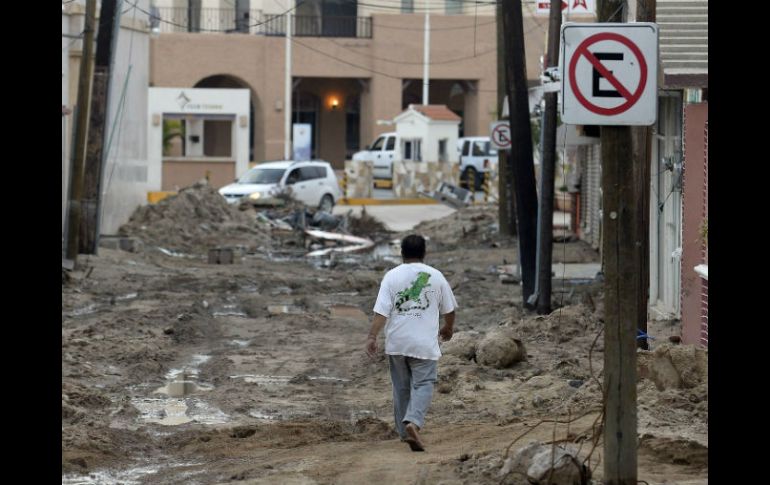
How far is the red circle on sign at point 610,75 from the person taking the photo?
300 inches

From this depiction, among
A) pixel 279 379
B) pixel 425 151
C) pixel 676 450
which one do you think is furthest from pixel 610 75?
pixel 425 151

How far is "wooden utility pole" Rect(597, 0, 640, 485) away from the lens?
7699mm

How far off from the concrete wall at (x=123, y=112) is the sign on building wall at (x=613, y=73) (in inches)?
767

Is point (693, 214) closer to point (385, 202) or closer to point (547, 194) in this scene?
point (547, 194)

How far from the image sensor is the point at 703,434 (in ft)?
31.5

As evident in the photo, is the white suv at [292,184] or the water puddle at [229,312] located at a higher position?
the white suv at [292,184]

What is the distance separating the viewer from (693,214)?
14312 millimetres

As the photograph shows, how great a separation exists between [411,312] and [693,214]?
5.39 metres

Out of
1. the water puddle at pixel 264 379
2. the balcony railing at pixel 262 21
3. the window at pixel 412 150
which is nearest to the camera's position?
the water puddle at pixel 264 379

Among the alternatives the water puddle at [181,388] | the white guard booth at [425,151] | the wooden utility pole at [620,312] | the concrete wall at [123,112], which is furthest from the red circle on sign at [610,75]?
the white guard booth at [425,151]

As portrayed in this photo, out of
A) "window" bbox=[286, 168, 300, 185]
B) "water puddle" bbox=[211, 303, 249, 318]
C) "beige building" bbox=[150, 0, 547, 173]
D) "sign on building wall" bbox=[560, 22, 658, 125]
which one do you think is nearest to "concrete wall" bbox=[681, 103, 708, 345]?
"sign on building wall" bbox=[560, 22, 658, 125]

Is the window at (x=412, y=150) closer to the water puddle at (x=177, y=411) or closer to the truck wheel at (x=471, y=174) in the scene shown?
the truck wheel at (x=471, y=174)

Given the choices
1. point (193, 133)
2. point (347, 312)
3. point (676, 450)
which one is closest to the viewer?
point (676, 450)
